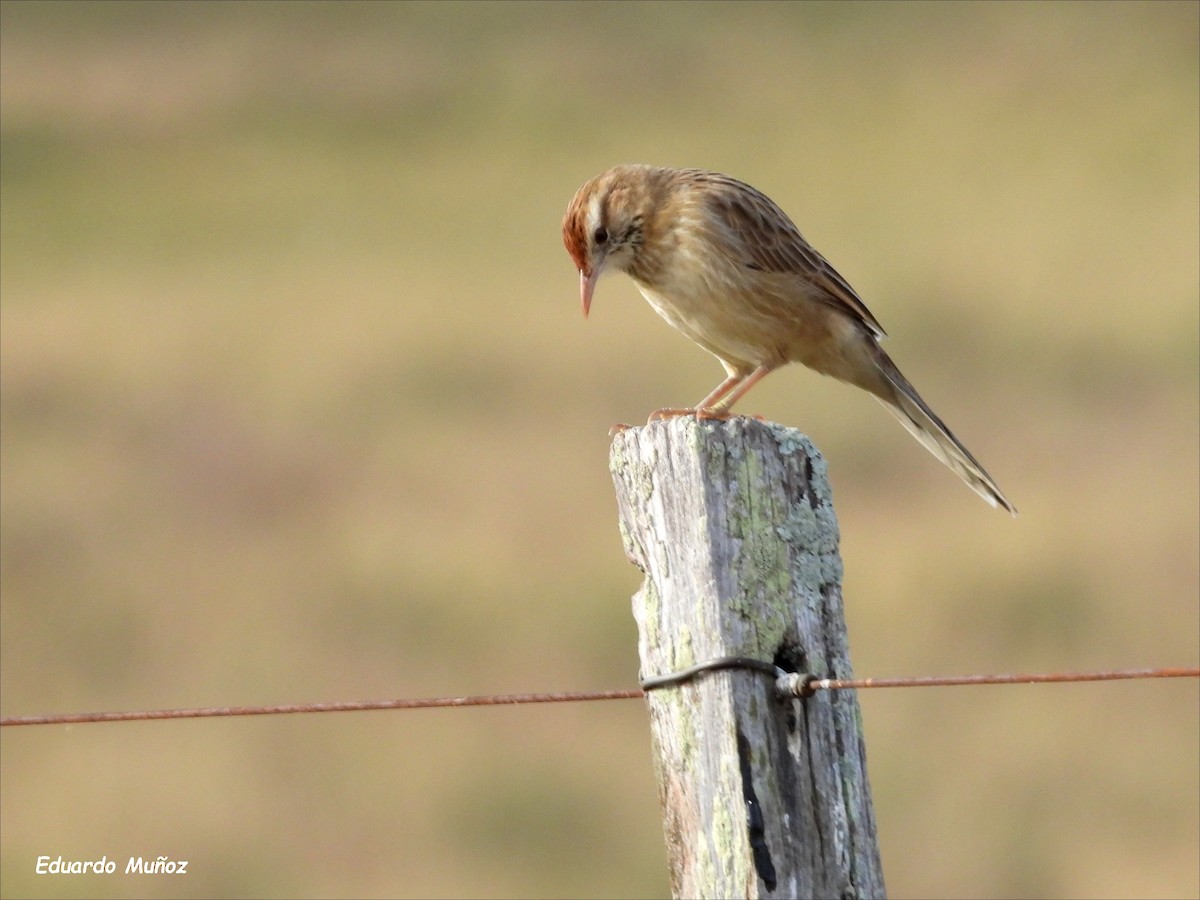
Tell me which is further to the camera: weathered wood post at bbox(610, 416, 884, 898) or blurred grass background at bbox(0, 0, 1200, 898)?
blurred grass background at bbox(0, 0, 1200, 898)

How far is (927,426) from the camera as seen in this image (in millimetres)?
6543

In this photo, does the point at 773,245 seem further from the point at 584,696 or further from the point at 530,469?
the point at 530,469

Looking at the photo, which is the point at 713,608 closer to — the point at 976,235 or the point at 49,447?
the point at 49,447

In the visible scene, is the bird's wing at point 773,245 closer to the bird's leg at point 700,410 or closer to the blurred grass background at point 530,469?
the bird's leg at point 700,410

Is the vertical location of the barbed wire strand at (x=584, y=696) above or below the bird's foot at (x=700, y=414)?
below

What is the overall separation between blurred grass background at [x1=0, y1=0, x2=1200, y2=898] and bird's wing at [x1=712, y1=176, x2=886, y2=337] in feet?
15.5

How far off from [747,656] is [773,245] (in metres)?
2.97

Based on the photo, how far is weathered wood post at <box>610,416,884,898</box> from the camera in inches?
139

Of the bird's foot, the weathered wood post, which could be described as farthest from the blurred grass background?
the weathered wood post

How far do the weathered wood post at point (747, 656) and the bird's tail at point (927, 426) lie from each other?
2.49 metres

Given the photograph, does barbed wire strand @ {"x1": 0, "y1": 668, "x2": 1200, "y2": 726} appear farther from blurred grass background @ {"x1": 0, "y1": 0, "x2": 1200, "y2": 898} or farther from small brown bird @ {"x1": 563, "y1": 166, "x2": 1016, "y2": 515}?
blurred grass background @ {"x1": 0, "y1": 0, "x2": 1200, "y2": 898}

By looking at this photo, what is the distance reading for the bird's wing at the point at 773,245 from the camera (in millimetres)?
6316

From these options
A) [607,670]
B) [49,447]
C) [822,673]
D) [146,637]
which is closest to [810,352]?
[822,673]

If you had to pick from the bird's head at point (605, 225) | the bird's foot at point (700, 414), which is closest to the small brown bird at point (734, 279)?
the bird's head at point (605, 225)
